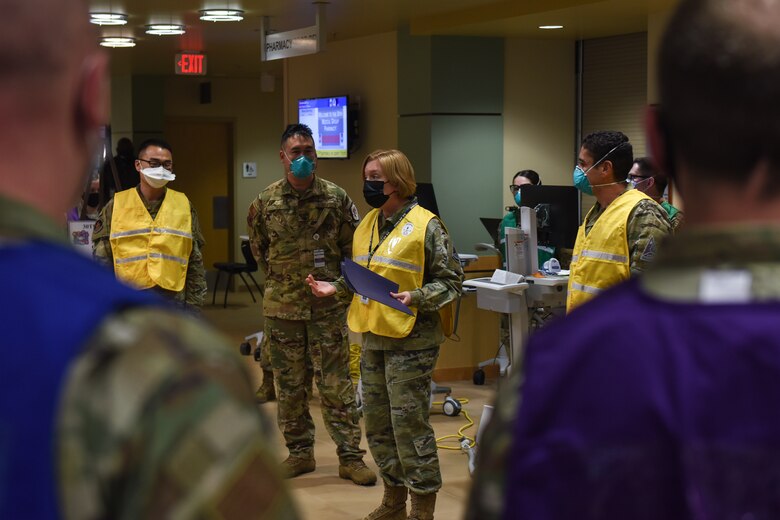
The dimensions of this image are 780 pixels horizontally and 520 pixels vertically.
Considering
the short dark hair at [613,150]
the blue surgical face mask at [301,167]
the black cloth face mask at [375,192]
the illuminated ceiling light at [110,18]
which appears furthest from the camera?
the illuminated ceiling light at [110,18]

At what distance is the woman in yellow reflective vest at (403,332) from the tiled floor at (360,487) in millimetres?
267

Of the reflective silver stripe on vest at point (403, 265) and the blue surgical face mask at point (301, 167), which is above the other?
the blue surgical face mask at point (301, 167)

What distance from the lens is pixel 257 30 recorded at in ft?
33.6

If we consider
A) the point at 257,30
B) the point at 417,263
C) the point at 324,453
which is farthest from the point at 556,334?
the point at 257,30

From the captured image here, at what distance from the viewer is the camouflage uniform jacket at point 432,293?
4.36 meters

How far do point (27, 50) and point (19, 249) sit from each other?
0.58 ft

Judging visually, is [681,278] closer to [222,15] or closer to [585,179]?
[585,179]

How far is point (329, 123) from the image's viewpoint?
10.7 metres

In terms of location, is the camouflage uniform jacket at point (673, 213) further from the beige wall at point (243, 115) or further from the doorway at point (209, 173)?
the doorway at point (209, 173)

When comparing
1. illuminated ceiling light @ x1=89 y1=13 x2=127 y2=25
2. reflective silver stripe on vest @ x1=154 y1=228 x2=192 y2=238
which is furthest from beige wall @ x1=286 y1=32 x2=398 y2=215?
reflective silver stripe on vest @ x1=154 y1=228 x2=192 y2=238

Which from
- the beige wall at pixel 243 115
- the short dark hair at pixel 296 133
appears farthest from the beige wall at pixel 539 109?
the beige wall at pixel 243 115

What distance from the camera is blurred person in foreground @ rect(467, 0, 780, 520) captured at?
987mm

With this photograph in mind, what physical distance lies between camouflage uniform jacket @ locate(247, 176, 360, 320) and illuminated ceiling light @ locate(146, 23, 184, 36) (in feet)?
15.3

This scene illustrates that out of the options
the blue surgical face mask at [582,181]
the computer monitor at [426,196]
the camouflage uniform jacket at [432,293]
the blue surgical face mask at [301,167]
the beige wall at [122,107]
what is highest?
the beige wall at [122,107]
